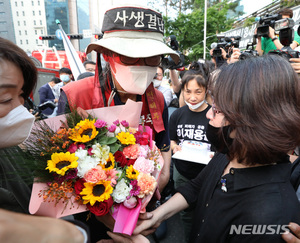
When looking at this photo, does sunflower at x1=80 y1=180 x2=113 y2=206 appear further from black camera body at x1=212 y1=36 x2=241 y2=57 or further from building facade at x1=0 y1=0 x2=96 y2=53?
building facade at x1=0 y1=0 x2=96 y2=53

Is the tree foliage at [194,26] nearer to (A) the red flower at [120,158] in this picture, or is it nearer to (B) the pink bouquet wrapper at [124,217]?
(A) the red flower at [120,158]

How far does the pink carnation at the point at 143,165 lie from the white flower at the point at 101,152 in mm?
170

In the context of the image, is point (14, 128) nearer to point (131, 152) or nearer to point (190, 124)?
point (131, 152)

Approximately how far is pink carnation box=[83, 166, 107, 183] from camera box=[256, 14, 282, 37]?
3.49 meters

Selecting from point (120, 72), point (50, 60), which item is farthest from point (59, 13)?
point (120, 72)

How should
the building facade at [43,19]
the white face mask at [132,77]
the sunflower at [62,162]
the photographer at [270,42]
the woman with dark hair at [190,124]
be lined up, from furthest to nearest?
the building facade at [43,19], the photographer at [270,42], the woman with dark hair at [190,124], the white face mask at [132,77], the sunflower at [62,162]

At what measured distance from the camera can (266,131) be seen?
3.32 ft

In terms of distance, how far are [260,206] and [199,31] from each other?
17641mm

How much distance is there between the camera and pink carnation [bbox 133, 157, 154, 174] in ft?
3.65

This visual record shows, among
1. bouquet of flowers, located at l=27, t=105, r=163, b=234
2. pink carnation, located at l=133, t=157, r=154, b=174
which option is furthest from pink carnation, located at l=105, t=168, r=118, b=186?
pink carnation, located at l=133, t=157, r=154, b=174

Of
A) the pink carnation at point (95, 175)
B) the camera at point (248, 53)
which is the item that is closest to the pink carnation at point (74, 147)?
the pink carnation at point (95, 175)

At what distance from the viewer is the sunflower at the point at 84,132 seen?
42.3 inches

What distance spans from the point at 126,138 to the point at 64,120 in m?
0.38

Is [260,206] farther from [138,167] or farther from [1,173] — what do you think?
[1,173]
